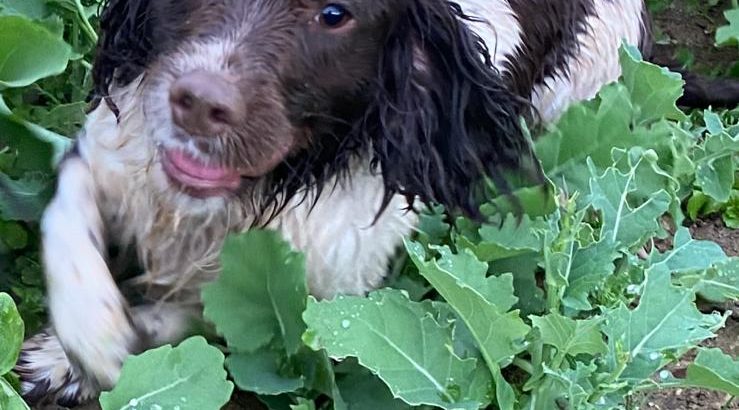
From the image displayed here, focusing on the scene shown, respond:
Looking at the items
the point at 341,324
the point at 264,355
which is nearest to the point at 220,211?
the point at 264,355

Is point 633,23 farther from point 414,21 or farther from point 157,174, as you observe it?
point 157,174

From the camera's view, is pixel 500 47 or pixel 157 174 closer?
pixel 157 174

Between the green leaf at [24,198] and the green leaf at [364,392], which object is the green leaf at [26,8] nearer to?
the green leaf at [24,198]

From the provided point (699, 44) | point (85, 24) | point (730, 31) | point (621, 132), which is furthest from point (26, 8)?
point (699, 44)

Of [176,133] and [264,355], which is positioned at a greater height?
[176,133]

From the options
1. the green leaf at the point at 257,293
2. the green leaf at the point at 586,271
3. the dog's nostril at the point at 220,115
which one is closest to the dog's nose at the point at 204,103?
the dog's nostril at the point at 220,115

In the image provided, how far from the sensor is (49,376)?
2.54 meters

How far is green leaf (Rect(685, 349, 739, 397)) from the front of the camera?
2285 millimetres

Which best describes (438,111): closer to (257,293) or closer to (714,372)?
(257,293)

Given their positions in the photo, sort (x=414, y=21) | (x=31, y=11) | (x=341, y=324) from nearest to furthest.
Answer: (x=341, y=324) < (x=414, y=21) < (x=31, y=11)

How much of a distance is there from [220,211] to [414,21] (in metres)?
0.53

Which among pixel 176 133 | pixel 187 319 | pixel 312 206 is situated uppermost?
pixel 176 133

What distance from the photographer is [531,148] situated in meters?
2.69

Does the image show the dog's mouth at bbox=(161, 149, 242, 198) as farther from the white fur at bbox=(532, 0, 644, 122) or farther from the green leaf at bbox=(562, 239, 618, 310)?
the white fur at bbox=(532, 0, 644, 122)
